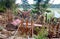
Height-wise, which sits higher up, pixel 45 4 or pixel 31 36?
pixel 45 4

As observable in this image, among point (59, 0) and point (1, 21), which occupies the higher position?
point (59, 0)

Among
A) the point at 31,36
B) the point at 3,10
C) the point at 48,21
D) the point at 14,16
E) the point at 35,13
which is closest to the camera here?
the point at 31,36

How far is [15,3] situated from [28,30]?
107cm

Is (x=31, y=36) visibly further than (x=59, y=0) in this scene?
No

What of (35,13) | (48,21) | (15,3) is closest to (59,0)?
(35,13)

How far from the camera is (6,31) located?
7.25 feet

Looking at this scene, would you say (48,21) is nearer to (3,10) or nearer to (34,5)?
(34,5)

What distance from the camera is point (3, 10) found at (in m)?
2.86

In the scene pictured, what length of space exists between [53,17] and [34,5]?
54 cm

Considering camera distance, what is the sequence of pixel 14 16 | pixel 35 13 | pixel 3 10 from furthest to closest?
pixel 3 10
pixel 14 16
pixel 35 13

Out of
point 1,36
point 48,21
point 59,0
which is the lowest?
point 1,36

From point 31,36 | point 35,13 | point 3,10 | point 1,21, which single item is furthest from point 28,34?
point 3,10

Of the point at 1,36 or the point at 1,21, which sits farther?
the point at 1,21

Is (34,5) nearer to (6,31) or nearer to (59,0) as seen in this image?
(59,0)
